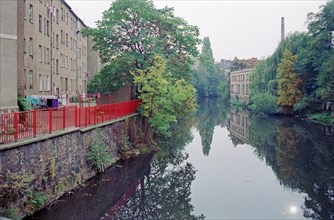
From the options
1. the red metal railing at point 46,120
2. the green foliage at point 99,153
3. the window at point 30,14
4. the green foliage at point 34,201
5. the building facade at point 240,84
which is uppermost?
the window at point 30,14

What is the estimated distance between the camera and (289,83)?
49.6 m

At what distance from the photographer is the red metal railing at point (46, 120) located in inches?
441

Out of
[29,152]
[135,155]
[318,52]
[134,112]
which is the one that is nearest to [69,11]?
[134,112]

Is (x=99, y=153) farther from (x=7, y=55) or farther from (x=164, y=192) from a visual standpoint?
(x=7, y=55)

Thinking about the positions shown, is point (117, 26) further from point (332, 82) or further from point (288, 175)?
point (332, 82)

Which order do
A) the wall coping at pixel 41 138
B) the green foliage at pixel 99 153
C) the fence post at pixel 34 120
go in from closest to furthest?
the wall coping at pixel 41 138
the fence post at pixel 34 120
the green foliage at pixel 99 153

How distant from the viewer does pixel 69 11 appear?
41.6 metres

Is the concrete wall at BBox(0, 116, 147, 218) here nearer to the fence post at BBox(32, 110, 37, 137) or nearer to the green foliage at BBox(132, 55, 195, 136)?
the fence post at BBox(32, 110, 37, 137)

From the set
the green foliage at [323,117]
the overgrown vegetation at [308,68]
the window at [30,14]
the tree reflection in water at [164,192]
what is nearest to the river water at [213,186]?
the tree reflection in water at [164,192]

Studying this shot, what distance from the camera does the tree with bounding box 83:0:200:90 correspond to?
26297mm

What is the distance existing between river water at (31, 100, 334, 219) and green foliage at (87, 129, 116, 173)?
0.53m

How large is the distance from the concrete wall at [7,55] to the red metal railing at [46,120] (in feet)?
8.84

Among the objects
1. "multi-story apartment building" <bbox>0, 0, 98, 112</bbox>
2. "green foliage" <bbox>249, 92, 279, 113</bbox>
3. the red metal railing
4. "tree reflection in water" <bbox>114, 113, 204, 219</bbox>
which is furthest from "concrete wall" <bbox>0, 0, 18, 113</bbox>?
"green foliage" <bbox>249, 92, 279, 113</bbox>

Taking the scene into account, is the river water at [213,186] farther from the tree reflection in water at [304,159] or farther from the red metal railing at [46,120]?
the red metal railing at [46,120]
